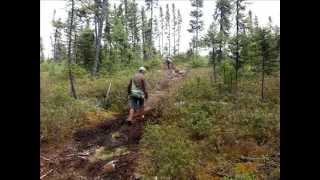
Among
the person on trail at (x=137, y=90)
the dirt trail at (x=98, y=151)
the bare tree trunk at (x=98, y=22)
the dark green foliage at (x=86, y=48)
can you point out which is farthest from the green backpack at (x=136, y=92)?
the dark green foliage at (x=86, y=48)

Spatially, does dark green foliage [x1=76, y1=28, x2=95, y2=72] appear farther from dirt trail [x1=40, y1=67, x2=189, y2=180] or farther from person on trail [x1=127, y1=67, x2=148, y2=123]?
person on trail [x1=127, y1=67, x2=148, y2=123]

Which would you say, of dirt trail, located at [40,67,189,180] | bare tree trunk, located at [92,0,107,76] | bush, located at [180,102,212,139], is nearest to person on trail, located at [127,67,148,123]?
dirt trail, located at [40,67,189,180]

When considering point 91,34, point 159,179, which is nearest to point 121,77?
point 91,34

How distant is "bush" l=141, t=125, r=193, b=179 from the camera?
10.5 meters

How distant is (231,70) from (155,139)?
755 centimetres

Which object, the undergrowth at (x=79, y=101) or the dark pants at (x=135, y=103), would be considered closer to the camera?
the undergrowth at (x=79, y=101)

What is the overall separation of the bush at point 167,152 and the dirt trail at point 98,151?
416 mm

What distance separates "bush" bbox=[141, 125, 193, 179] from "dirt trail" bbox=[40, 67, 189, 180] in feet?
1.36

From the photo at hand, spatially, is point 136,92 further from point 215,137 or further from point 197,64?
point 197,64

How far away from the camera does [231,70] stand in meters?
18.8

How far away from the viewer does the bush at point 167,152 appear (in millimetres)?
10508

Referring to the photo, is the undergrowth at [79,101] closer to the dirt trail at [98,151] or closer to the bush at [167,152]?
the dirt trail at [98,151]
